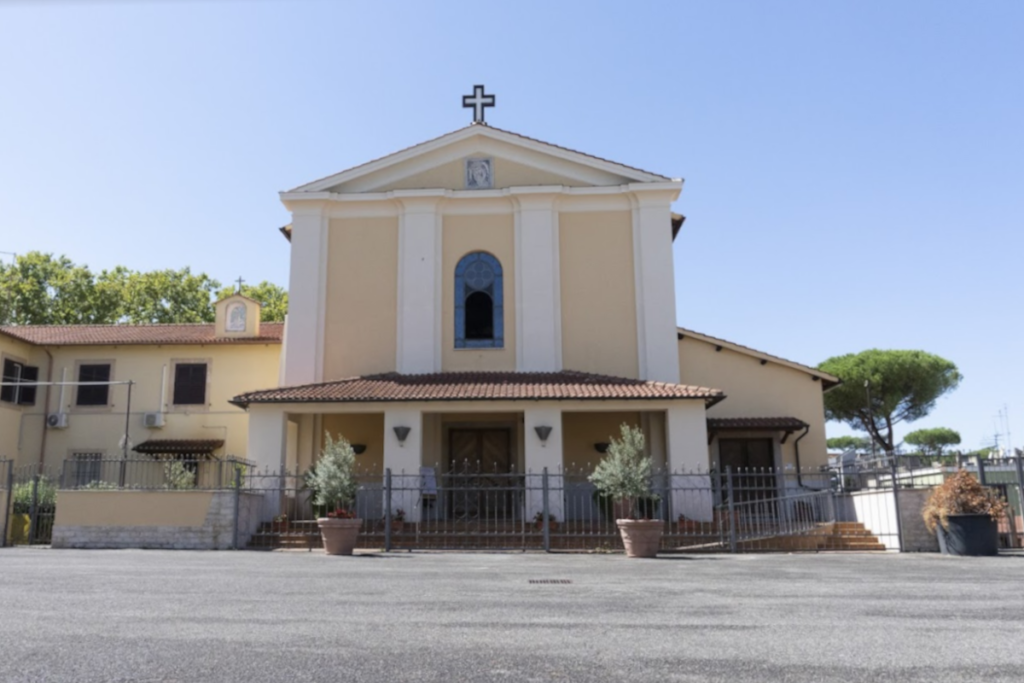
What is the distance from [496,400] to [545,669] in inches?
550

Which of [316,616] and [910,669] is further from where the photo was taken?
[316,616]

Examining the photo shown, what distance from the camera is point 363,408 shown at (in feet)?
63.1

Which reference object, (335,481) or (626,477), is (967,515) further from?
(335,481)

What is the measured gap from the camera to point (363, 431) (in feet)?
71.5

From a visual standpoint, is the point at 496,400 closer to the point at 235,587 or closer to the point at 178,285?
the point at 235,587

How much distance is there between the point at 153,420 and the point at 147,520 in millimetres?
9963

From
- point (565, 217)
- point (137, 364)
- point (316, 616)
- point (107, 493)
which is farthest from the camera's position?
point (137, 364)

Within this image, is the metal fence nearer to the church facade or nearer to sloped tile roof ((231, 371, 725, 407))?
sloped tile roof ((231, 371, 725, 407))

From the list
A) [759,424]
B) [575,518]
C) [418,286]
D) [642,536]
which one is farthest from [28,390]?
[759,424]

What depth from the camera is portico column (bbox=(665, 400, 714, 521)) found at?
18.6 metres

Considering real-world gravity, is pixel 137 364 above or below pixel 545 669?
above

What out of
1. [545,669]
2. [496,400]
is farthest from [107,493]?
[545,669]

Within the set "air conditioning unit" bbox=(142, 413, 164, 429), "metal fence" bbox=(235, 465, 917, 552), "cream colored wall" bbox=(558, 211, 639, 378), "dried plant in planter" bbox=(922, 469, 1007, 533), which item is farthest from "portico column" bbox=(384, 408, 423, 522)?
"dried plant in planter" bbox=(922, 469, 1007, 533)

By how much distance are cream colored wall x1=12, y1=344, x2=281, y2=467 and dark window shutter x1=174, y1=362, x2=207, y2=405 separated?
7.4 inches
